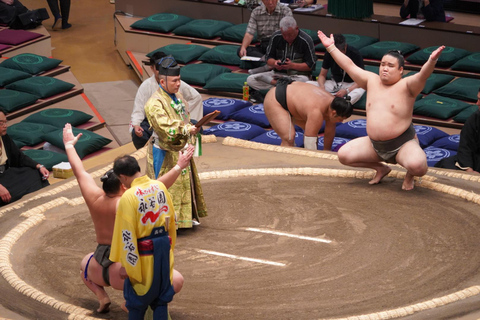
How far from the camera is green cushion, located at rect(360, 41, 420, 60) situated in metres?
6.24

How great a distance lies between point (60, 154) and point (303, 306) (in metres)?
2.70

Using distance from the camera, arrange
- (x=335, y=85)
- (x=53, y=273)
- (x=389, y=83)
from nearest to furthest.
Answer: (x=53, y=273) → (x=389, y=83) → (x=335, y=85)

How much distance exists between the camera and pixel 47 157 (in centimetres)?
498

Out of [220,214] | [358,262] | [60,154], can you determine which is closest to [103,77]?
[60,154]

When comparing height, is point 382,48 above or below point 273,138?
above

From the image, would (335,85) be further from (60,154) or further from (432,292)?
(432,292)

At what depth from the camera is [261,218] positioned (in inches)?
147

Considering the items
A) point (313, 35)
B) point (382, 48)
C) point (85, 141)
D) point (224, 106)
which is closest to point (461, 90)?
point (382, 48)

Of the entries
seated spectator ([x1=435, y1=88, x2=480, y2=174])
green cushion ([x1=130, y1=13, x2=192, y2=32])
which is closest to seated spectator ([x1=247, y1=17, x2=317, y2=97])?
A: seated spectator ([x1=435, y1=88, x2=480, y2=174])

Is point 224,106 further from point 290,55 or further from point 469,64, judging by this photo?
point 469,64

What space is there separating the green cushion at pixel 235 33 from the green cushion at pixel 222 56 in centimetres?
27

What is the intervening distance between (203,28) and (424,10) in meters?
2.05

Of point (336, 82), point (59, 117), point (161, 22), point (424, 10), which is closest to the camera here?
point (336, 82)

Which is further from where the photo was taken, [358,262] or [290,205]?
[290,205]
